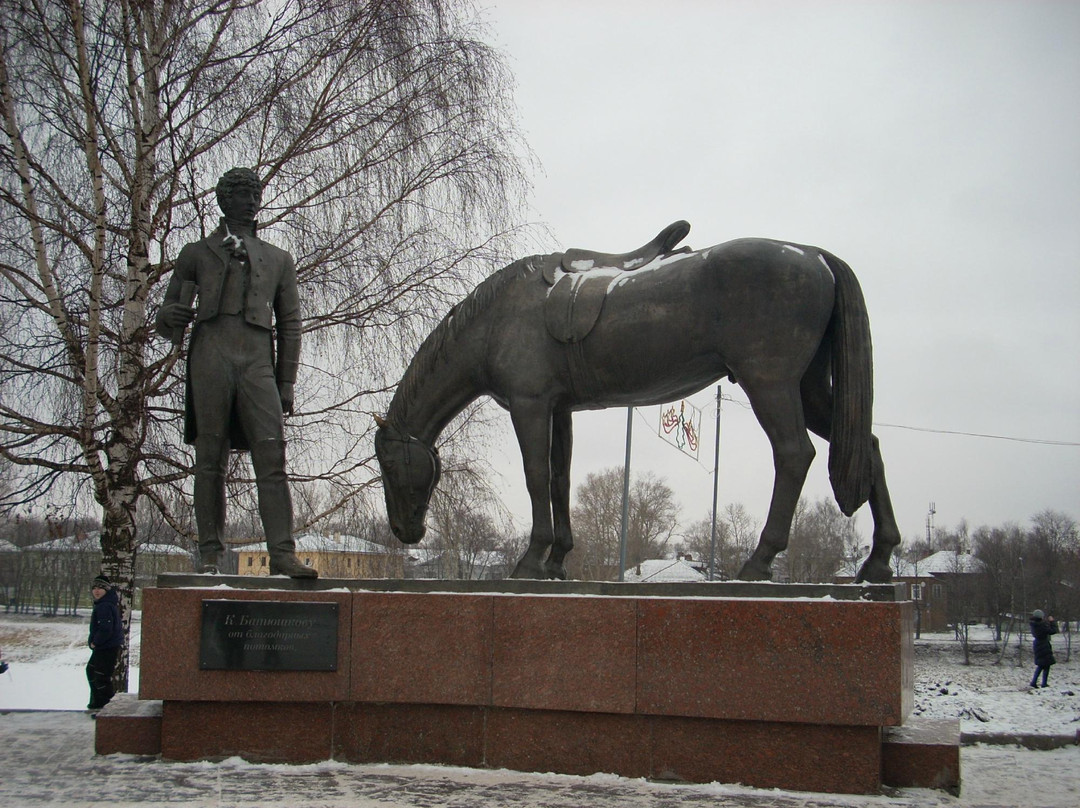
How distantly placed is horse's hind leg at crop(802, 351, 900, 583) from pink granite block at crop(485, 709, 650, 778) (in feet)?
5.18

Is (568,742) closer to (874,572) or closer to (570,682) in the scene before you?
(570,682)

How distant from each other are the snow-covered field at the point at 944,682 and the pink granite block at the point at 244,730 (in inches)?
169

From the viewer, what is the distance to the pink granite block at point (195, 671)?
18.4ft

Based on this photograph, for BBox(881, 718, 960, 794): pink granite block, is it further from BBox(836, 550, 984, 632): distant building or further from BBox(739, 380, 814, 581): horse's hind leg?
BBox(836, 550, 984, 632): distant building

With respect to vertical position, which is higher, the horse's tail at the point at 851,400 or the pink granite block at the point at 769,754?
the horse's tail at the point at 851,400

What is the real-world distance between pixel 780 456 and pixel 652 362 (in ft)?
3.15

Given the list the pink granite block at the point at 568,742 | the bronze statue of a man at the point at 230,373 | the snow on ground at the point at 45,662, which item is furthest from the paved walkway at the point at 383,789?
the snow on ground at the point at 45,662

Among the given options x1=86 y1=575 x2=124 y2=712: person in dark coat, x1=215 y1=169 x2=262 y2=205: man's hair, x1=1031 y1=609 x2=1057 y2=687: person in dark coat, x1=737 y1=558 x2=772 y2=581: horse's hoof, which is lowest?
x1=1031 y1=609 x2=1057 y2=687: person in dark coat

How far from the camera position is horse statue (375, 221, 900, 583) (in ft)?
18.6

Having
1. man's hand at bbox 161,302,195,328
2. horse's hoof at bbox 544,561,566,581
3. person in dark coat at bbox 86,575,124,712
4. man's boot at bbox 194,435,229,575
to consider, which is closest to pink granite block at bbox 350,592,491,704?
horse's hoof at bbox 544,561,566,581

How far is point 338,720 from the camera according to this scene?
5637 mm

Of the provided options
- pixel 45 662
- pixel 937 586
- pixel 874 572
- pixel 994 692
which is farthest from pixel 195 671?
pixel 937 586

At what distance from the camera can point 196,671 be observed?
5.62 m

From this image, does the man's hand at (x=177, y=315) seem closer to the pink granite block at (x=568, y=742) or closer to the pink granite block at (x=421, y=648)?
the pink granite block at (x=421, y=648)
